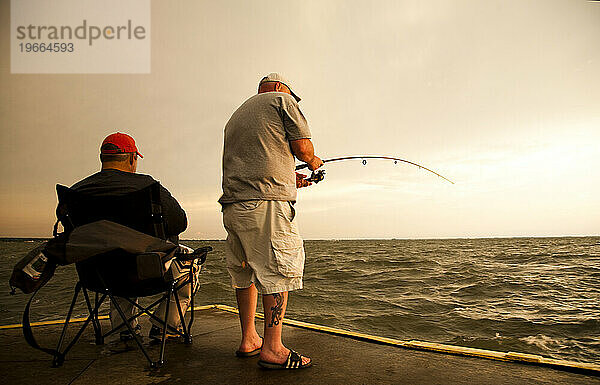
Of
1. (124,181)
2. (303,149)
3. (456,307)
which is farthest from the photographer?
(456,307)

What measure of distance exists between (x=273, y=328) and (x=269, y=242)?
0.51 m

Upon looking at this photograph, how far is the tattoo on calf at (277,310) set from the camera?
7.60 ft

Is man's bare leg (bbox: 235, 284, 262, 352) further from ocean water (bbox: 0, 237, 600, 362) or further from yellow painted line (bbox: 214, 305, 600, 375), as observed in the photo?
ocean water (bbox: 0, 237, 600, 362)

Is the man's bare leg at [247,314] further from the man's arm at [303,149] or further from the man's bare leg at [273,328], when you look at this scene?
the man's arm at [303,149]

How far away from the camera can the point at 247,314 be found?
2.60 m

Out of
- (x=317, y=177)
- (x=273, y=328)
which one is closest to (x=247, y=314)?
(x=273, y=328)

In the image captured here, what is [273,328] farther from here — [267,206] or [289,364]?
[267,206]

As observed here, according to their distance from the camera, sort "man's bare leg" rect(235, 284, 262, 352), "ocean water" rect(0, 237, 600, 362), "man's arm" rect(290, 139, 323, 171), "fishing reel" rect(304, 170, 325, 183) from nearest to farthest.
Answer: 1. "man's arm" rect(290, 139, 323, 171)
2. "man's bare leg" rect(235, 284, 262, 352)
3. "fishing reel" rect(304, 170, 325, 183)
4. "ocean water" rect(0, 237, 600, 362)

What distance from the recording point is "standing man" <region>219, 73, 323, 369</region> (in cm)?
231

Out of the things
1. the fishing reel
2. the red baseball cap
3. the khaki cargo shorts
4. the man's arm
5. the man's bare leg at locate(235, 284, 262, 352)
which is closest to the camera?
the khaki cargo shorts

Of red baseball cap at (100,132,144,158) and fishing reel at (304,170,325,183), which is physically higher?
red baseball cap at (100,132,144,158)

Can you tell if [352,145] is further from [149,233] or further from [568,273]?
[149,233]

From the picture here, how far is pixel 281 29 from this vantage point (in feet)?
37.6

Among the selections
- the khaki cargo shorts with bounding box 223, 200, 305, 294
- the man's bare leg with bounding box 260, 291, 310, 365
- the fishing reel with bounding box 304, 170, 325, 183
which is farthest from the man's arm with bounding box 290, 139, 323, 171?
the man's bare leg with bounding box 260, 291, 310, 365
